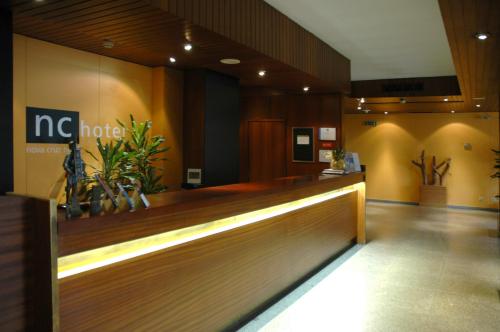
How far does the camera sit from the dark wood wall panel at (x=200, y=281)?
208 centimetres

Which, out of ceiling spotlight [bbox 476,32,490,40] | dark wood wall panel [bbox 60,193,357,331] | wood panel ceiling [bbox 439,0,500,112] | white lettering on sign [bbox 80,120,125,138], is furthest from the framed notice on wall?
ceiling spotlight [bbox 476,32,490,40]

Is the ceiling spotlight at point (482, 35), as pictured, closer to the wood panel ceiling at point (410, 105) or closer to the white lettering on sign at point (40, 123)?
the white lettering on sign at point (40, 123)

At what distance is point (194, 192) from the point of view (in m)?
3.31

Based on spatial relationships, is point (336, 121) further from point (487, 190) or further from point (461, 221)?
point (487, 190)

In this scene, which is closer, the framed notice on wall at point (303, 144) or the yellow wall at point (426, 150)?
the framed notice on wall at point (303, 144)

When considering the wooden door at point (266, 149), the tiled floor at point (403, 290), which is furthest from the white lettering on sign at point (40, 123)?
the wooden door at point (266, 149)

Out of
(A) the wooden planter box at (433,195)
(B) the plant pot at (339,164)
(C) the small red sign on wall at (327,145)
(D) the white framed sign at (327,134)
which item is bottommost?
(A) the wooden planter box at (433,195)

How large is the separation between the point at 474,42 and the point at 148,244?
393 cm

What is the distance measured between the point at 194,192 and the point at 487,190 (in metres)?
10.1

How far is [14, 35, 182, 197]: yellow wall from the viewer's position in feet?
13.4

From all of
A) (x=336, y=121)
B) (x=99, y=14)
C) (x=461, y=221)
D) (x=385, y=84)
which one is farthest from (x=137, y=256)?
(x=461, y=221)

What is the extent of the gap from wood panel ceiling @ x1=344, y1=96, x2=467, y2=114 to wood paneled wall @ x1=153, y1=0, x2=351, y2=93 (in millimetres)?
3136

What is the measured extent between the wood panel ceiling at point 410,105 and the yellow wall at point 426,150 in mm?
504

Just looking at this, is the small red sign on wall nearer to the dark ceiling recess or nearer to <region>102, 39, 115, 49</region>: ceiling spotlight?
the dark ceiling recess
